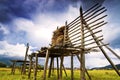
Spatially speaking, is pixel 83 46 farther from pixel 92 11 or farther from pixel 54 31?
pixel 54 31

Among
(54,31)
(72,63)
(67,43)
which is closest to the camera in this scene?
(67,43)

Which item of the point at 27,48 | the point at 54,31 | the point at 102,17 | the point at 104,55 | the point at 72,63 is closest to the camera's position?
the point at 102,17

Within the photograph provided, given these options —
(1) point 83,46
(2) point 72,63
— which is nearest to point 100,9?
(1) point 83,46

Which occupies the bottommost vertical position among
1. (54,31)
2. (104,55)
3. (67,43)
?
(104,55)

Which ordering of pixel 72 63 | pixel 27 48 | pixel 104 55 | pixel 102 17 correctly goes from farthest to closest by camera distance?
1. pixel 27 48
2. pixel 72 63
3. pixel 104 55
4. pixel 102 17

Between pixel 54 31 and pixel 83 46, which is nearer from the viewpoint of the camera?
pixel 83 46

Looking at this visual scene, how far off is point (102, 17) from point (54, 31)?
29.0 ft

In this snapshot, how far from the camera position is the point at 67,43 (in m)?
14.9

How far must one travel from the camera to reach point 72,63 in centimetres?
1733

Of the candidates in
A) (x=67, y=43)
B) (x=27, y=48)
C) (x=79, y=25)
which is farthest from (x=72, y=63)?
(x=27, y=48)

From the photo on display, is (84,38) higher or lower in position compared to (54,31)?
lower

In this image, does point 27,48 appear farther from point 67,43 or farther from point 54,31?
point 67,43

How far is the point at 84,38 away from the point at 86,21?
3.79 ft

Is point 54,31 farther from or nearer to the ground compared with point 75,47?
farther from the ground
